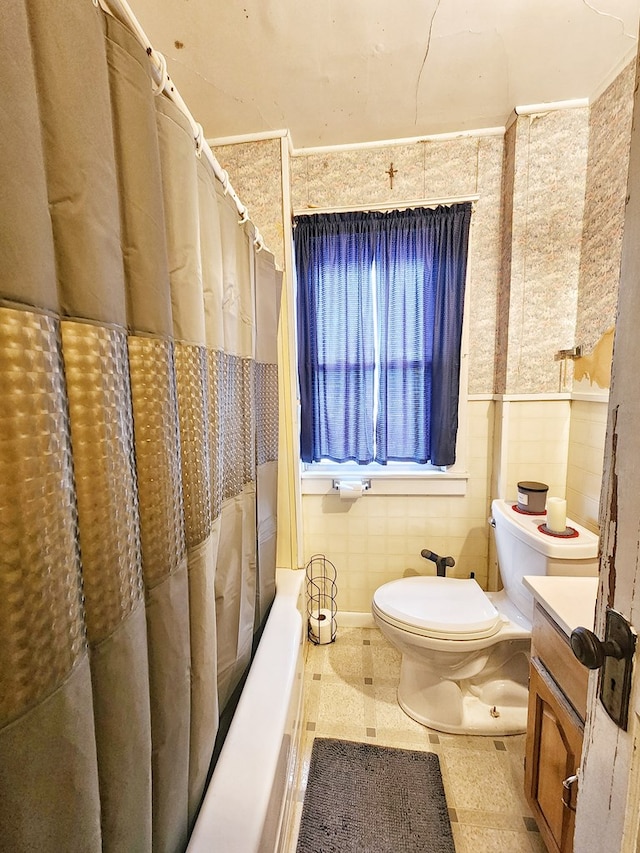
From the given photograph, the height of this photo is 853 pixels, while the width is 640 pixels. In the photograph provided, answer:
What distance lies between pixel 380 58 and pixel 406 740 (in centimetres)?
244

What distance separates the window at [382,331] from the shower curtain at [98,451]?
101cm

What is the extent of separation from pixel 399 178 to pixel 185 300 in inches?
58.1

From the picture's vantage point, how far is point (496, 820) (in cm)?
108

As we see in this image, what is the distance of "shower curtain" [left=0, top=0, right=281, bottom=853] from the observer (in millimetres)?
345

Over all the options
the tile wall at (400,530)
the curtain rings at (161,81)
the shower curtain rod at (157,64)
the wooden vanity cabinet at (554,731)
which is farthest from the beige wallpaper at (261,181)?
the wooden vanity cabinet at (554,731)

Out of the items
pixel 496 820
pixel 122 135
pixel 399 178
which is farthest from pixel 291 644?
pixel 399 178

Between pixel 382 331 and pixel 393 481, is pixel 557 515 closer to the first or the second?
pixel 393 481

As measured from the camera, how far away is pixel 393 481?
1787 millimetres

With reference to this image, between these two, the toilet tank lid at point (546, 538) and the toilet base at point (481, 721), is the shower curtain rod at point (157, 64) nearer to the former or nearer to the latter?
the toilet tank lid at point (546, 538)

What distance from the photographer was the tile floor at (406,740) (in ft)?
3.48

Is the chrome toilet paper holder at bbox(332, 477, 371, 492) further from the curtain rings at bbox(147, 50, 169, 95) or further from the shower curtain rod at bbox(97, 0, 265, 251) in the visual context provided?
the curtain rings at bbox(147, 50, 169, 95)

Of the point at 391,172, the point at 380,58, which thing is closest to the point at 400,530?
the point at 391,172

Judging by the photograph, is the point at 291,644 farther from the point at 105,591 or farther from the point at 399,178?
the point at 399,178

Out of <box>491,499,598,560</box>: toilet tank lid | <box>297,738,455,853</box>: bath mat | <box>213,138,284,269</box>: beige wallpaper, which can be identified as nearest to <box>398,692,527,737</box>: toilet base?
<box>297,738,455,853</box>: bath mat
